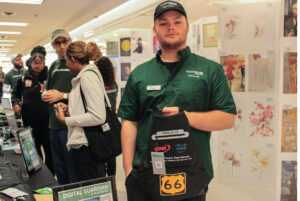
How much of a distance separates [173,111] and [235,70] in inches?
83.8

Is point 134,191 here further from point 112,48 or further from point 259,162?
point 112,48

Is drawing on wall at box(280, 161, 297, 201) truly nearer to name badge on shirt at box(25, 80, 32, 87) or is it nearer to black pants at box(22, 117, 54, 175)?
black pants at box(22, 117, 54, 175)

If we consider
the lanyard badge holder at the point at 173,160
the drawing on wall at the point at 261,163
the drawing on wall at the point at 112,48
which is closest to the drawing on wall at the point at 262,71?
the drawing on wall at the point at 261,163

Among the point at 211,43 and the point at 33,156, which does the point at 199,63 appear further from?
the point at 211,43

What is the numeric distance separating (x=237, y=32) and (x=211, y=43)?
929mm

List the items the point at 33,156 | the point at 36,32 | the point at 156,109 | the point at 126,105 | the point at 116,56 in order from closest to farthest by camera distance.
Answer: the point at 156,109, the point at 126,105, the point at 33,156, the point at 116,56, the point at 36,32

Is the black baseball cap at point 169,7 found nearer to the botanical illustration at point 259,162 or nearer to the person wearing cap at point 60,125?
the person wearing cap at point 60,125

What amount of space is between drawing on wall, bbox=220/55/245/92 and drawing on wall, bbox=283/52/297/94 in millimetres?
905

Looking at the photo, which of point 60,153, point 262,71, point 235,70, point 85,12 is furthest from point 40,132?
point 85,12

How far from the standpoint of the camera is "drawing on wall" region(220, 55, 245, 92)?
3072mm

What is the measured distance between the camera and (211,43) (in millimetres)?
3943

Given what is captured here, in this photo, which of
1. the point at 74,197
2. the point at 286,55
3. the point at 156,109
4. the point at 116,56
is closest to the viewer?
the point at 74,197

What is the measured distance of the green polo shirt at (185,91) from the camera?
1281 millimetres

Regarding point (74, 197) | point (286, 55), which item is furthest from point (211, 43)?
point (74, 197)
